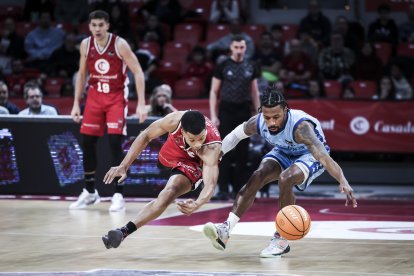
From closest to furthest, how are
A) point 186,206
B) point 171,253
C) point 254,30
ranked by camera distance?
point 186,206
point 171,253
point 254,30

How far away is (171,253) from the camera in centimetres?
806

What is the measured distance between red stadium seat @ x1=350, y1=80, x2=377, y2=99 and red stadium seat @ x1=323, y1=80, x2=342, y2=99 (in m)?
0.23

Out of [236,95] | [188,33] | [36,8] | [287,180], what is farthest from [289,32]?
[287,180]

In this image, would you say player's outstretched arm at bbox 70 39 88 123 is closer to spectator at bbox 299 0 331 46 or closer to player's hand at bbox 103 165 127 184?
player's hand at bbox 103 165 127 184

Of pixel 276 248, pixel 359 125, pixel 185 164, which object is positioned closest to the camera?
pixel 276 248

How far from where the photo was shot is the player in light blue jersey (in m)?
7.71

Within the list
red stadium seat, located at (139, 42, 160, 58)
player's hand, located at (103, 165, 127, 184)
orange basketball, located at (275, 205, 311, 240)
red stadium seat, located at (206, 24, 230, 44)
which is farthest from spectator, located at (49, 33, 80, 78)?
orange basketball, located at (275, 205, 311, 240)

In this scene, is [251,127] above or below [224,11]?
below

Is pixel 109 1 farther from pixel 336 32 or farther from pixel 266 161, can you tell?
pixel 266 161

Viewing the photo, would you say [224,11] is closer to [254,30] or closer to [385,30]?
[254,30]

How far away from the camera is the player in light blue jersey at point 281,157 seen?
25.3 ft

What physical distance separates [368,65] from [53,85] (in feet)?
17.8

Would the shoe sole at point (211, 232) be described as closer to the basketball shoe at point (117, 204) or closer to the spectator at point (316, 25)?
the basketball shoe at point (117, 204)

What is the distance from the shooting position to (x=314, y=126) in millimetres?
8055
